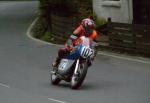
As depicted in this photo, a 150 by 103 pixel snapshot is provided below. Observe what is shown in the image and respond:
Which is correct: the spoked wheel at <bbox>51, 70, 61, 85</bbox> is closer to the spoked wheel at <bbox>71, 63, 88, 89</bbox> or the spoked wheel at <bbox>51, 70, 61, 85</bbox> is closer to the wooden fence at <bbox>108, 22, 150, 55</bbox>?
the spoked wheel at <bbox>71, 63, 88, 89</bbox>

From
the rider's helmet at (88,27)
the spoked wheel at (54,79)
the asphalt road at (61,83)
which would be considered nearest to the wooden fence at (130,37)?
the asphalt road at (61,83)

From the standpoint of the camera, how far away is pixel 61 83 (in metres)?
16.0

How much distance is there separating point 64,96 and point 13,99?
3.77 ft

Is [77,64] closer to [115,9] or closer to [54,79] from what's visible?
[54,79]

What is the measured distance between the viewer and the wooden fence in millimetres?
21422

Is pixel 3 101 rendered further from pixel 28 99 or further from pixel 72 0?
pixel 72 0

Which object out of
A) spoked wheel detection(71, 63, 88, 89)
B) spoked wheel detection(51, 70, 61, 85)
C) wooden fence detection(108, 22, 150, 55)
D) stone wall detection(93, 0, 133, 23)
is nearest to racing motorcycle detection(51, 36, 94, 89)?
spoked wheel detection(71, 63, 88, 89)

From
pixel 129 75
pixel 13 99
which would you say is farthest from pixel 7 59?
pixel 13 99

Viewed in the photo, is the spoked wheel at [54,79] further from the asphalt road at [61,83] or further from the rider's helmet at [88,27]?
the rider's helmet at [88,27]

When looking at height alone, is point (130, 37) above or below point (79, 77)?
below

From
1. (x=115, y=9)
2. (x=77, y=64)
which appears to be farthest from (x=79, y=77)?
(x=115, y=9)

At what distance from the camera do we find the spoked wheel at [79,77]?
14.4 m

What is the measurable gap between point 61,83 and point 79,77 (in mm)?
1583

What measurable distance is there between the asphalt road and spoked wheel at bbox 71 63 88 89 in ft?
0.63
